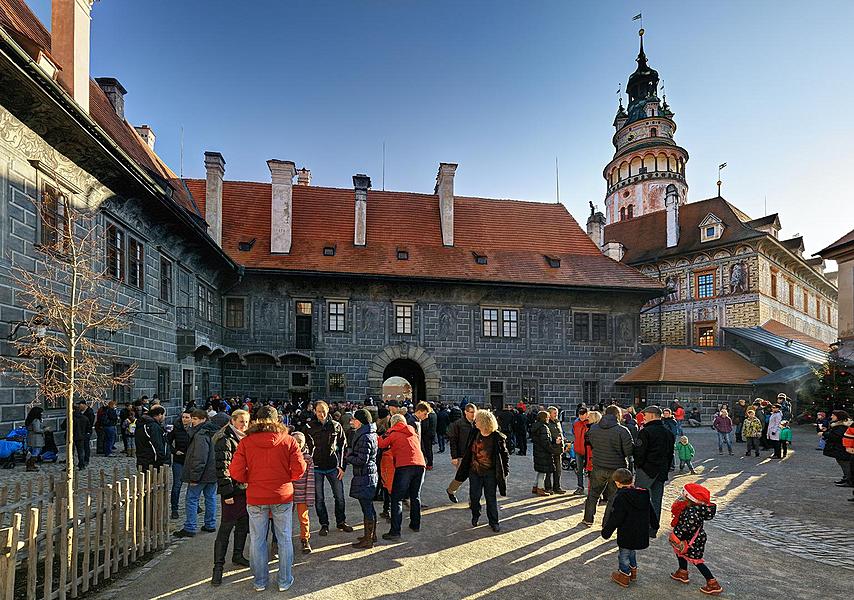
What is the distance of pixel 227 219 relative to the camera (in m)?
25.5

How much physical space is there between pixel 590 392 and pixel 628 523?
21.2 meters

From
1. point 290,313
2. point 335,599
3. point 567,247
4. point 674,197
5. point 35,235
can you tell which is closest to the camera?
point 335,599

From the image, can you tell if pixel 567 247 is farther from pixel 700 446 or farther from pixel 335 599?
pixel 335 599

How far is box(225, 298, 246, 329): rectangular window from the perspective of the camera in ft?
76.6

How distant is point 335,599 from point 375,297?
19425 mm

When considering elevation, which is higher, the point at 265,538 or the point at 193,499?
the point at 265,538

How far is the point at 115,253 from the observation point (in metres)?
13.4

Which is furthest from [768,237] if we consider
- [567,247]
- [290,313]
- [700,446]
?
[290,313]

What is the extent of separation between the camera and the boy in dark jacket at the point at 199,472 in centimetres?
713

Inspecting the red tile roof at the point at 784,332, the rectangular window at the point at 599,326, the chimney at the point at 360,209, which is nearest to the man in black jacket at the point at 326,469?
the chimney at the point at 360,209

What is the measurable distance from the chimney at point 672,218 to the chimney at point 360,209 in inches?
832

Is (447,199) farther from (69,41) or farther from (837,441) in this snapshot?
(837,441)

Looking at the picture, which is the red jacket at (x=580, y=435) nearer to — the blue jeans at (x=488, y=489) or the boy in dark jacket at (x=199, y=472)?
the blue jeans at (x=488, y=489)

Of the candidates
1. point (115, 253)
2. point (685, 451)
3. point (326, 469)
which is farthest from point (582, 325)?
point (326, 469)
